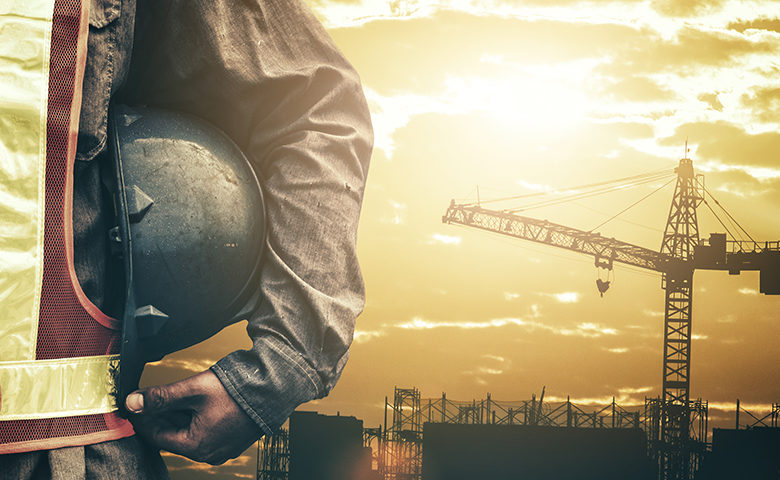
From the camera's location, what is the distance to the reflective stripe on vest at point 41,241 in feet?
4.63

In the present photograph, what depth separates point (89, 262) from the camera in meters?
1.56

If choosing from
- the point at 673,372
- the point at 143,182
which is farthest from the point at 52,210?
the point at 673,372

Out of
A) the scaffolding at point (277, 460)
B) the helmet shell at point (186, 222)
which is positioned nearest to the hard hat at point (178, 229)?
the helmet shell at point (186, 222)

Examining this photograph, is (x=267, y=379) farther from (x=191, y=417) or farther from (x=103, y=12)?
(x=103, y=12)

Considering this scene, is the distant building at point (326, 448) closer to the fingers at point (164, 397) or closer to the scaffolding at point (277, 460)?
the scaffolding at point (277, 460)

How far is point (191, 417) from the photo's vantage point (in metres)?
1.70

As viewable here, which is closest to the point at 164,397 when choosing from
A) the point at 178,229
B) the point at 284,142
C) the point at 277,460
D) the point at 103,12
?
the point at 178,229

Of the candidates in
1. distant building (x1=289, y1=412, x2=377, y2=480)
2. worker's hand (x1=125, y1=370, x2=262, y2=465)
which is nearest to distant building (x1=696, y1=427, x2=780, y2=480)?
distant building (x1=289, y1=412, x2=377, y2=480)

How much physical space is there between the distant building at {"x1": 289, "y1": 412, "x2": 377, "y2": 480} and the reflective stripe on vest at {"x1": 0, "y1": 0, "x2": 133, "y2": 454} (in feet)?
62.4

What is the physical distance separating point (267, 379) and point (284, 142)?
0.60 meters

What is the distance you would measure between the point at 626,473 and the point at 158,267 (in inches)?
887

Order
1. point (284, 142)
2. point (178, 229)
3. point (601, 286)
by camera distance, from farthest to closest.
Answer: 1. point (601, 286)
2. point (284, 142)
3. point (178, 229)

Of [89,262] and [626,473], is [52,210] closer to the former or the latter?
[89,262]

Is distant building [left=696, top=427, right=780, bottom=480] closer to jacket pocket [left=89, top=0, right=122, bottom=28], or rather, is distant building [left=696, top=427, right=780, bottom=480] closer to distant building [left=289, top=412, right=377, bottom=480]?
distant building [left=289, top=412, right=377, bottom=480]
